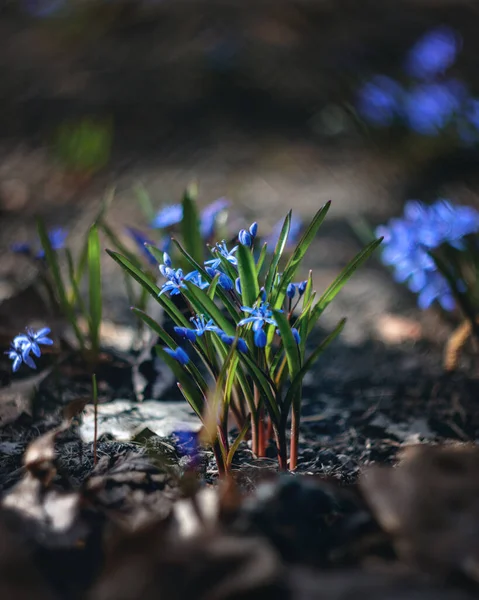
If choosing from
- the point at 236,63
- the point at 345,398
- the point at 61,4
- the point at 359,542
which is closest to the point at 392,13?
the point at 236,63

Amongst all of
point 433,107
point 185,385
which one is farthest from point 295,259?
point 433,107

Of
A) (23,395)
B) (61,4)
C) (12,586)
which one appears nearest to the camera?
(12,586)

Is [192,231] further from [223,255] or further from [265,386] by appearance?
[265,386]

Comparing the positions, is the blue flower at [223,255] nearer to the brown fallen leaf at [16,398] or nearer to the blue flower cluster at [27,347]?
the blue flower cluster at [27,347]

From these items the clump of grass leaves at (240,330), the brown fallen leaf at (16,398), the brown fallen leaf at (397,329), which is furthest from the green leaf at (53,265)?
the brown fallen leaf at (397,329)

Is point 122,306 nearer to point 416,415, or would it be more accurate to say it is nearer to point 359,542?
point 416,415

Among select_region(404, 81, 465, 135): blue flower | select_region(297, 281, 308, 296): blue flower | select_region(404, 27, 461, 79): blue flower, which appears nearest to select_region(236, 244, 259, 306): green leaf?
select_region(297, 281, 308, 296): blue flower
